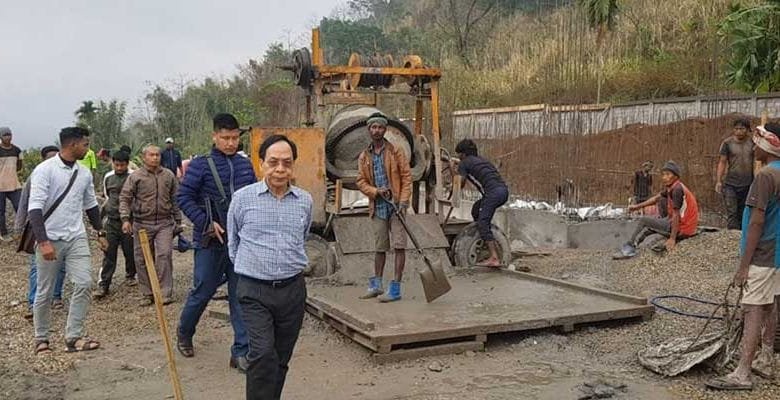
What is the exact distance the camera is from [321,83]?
891 cm

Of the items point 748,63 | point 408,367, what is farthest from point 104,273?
point 748,63

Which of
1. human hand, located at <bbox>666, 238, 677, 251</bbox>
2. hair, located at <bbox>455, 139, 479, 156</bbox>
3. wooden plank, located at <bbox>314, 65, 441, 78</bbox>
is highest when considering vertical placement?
wooden plank, located at <bbox>314, 65, 441, 78</bbox>

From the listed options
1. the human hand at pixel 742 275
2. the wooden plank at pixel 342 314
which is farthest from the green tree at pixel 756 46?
the wooden plank at pixel 342 314

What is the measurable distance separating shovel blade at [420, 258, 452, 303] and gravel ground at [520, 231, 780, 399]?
3.90 feet

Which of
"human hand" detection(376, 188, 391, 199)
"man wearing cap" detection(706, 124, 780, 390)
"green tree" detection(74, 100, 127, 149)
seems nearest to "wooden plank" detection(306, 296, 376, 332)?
"human hand" detection(376, 188, 391, 199)

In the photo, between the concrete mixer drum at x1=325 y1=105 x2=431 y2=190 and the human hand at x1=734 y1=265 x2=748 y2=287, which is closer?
the human hand at x1=734 y1=265 x2=748 y2=287

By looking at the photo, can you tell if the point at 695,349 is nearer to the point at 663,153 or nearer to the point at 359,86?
the point at 359,86

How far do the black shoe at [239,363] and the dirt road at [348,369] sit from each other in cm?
6

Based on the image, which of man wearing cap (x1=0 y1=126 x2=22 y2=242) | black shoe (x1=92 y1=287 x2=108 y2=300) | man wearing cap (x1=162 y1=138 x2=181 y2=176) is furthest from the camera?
man wearing cap (x1=162 y1=138 x2=181 y2=176)

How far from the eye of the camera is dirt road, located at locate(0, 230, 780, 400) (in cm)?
502

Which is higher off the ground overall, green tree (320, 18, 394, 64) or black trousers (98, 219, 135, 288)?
green tree (320, 18, 394, 64)

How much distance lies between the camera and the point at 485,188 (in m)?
8.48

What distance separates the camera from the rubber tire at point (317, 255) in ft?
27.3

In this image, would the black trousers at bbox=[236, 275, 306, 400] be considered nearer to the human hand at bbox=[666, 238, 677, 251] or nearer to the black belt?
the black belt
